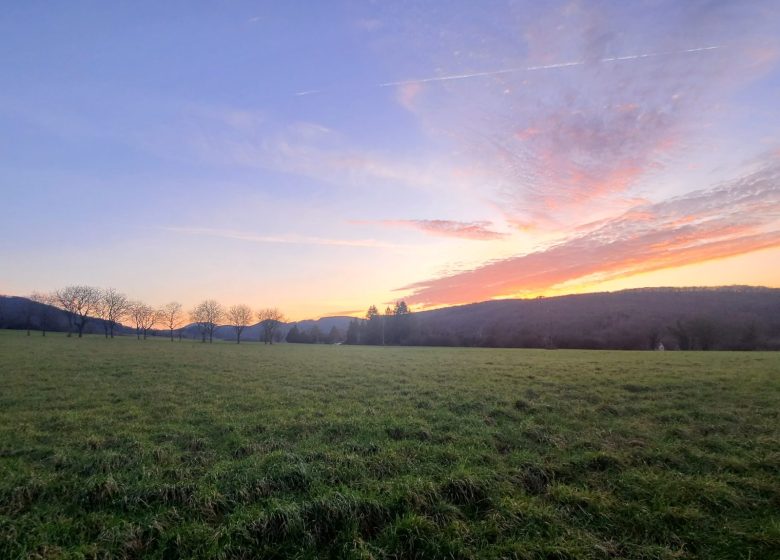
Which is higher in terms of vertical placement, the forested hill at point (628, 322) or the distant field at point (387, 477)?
the forested hill at point (628, 322)

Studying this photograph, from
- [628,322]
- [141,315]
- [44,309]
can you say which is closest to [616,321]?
[628,322]

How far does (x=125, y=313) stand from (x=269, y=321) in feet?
136

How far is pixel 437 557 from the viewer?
Result: 5.64 m

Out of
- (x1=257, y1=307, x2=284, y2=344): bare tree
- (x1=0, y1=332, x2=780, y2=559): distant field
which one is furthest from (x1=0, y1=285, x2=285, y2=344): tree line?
(x1=0, y1=332, x2=780, y2=559): distant field

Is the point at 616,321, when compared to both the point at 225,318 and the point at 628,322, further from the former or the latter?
the point at 225,318

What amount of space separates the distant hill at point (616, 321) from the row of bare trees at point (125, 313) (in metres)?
6.34

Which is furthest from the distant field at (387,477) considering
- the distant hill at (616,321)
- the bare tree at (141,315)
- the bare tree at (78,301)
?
the bare tree at (141,315)

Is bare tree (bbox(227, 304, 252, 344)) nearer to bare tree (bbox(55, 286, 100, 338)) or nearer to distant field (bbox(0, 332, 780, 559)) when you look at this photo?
bare tree (bbox(55, 286, 100, 338))

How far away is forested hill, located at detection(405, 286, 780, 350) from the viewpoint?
276 feet

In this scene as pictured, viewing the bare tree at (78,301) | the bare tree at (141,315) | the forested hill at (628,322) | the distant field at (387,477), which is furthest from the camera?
the bare tree at (141,315)

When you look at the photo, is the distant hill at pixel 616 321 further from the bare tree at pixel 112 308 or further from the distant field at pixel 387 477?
the distant field at pixel 387 477

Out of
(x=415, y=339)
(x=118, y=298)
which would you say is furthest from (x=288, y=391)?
(x=118, y=298)

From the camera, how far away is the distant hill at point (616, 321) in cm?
8438

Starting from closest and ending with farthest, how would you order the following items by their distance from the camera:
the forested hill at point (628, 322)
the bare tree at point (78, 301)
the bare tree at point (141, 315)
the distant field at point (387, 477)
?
1. the distant field at point (387, 477)
2. the forested hill at point (628, 322)
3. the bare tree at point (78, 301)
4. the bare tree at point (141, 315)
